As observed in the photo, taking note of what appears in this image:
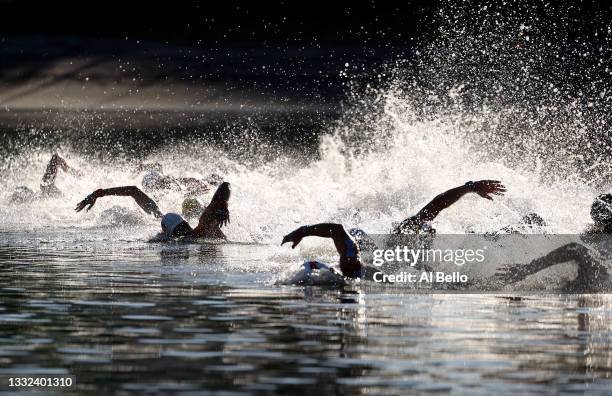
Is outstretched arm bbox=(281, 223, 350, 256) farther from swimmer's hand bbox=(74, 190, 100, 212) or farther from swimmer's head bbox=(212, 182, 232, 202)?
swimmer's hand bbox=(74, 190, 100, 212)

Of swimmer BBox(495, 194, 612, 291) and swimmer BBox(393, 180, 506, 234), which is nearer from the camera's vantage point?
swimmer BBox(495, 194, 612, 291)

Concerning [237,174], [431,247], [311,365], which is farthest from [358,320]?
[237,174]

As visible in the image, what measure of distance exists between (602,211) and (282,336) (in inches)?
283

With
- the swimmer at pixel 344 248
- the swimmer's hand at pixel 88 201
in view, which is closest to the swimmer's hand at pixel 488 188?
the swimmer at pixel 344 248

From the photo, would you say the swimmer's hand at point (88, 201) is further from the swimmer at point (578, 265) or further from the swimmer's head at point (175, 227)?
the swimmer at point (578, 265)

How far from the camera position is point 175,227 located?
28.0 m

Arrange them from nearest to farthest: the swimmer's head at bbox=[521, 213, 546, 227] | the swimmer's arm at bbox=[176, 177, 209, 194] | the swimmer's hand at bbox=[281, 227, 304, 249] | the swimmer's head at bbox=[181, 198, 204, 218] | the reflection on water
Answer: the reflection on water
the swimmer's hand at bbox=[281, 227, 304, 249]
the swimmer's head at bbox=[521, 213, 546, 227]
the swimmer's head at bbox=[181, 198, 204, 218]
the swimmer's arm at bbox=[176, 177, 209, 194]

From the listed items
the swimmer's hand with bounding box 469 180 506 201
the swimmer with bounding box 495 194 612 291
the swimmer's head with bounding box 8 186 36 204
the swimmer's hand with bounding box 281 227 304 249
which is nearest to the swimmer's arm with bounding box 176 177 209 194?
the swimmer's head with bounding box 8 186 36 204

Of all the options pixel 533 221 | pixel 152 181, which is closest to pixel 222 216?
pixel 533 221

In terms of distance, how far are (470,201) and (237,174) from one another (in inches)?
558

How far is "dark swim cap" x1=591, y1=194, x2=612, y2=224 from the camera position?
19891 mm

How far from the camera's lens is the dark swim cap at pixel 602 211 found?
19891 mm

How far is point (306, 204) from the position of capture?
3428cm

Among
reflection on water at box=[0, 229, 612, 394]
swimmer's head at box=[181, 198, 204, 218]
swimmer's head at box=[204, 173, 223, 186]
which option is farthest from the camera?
swimmer's head at box=[204, 173, 223, 186]
